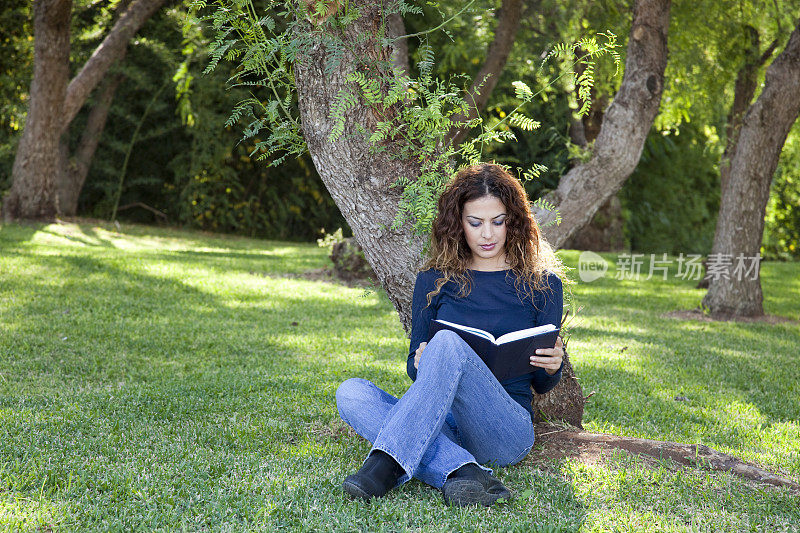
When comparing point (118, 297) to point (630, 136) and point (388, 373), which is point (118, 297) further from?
point (630, 136)

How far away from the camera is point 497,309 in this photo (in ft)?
10.1

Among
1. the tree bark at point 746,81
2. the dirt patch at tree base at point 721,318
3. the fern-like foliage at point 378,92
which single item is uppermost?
the tree bark at point 746,81

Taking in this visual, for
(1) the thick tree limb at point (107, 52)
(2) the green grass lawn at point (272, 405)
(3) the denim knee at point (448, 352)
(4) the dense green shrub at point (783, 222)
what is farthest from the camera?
(4) the dense green shrub at point (783, 222)

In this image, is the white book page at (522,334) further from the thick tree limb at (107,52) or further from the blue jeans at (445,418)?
the thick tree limb at (107,52)

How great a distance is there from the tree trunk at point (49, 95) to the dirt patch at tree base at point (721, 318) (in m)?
9.05

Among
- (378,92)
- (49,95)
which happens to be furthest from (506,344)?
(49,95)

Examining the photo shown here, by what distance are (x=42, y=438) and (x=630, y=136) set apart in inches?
155

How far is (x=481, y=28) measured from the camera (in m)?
11.0

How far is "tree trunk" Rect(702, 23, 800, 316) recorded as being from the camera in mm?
7637

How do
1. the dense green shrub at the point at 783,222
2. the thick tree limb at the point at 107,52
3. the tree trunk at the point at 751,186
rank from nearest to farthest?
the tree trunk at the point at 751,186, the thick tree limb at the point at 107,52, the dense green shrub at the point at 783,222

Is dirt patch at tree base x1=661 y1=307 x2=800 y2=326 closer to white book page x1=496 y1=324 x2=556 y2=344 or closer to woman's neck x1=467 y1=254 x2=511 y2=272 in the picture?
woman's neck x1=467 y1=254 x2=511 y2=272

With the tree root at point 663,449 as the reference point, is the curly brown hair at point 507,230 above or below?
above

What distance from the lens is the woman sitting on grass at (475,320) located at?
9.25 ft

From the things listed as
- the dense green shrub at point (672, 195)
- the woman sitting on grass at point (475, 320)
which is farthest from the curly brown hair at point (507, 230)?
the dense green shrub at point (672, 195)
